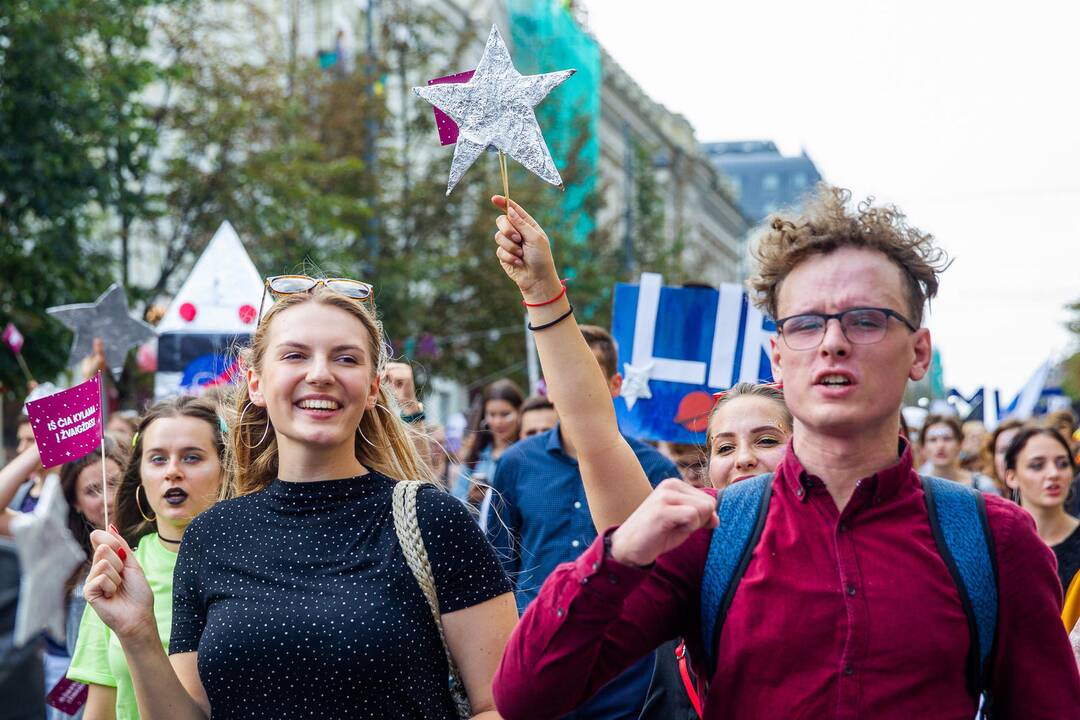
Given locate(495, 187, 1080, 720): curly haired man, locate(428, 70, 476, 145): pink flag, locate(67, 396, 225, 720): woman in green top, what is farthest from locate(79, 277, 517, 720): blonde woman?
locate(67, 396, 225, 720): woman in green top

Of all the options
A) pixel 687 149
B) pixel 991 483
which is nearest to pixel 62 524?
pixel 991 483

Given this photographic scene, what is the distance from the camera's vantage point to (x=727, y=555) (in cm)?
240

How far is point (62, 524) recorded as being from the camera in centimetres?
164

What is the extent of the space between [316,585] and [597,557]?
1004mm

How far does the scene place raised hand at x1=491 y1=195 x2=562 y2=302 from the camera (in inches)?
114

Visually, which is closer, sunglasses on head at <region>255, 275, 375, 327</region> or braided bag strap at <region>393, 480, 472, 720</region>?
braided bag strap at <region>393, 480, 472, 720</region>

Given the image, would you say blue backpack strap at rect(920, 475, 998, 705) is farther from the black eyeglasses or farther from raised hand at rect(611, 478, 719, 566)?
raised hand at rect(611, 478, 719, 566)

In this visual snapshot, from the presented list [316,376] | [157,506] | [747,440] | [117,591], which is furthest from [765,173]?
[117,591]

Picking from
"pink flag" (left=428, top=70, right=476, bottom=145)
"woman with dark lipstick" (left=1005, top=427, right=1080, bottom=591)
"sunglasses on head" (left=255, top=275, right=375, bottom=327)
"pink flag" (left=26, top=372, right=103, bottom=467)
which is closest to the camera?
"pink flag" (left=428, top=70, right=476, bottom=145)

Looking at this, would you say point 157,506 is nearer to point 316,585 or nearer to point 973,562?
point 316,585

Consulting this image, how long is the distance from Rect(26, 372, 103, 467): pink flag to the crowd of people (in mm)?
256

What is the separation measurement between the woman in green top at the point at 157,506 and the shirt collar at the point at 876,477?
2170 mm

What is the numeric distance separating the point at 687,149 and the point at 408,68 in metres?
38.1

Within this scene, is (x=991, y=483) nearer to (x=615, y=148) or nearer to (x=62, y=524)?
(x=62, y=524)
